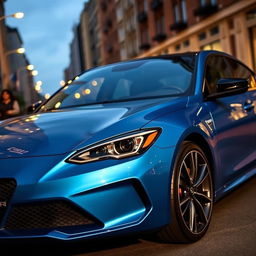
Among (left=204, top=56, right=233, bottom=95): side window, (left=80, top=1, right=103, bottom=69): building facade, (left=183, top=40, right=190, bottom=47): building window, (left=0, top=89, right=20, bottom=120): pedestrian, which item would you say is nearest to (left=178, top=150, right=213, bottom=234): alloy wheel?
(left=204, top=56, right=233, bottom=95): side window

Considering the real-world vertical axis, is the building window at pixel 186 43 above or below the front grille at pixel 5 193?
below

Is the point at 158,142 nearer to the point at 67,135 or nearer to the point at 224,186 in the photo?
the point at 67,135

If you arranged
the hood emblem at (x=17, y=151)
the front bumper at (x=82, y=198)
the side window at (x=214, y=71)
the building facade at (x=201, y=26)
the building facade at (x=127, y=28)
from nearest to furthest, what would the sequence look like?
the front bumper at (x=82, y=198)
the hood emblem at (x=17, y=151)
the side window at (x=214, y=71)
the building facade at (x=201, y=26)
the building facade at (x=127, y=28)

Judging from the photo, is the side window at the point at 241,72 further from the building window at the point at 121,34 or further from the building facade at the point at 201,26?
the building window at the point at 121,34

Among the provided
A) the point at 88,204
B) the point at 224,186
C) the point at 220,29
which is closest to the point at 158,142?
the point at 88,204

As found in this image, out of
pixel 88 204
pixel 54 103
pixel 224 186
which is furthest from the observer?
pixel 54 103

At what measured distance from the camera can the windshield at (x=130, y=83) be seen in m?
4.20

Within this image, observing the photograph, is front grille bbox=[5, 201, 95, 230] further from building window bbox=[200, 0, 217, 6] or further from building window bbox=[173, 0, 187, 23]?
building window bbox=[173, 0, 187, 23]

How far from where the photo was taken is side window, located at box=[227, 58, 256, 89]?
5.28m

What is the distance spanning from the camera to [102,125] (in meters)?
3.30

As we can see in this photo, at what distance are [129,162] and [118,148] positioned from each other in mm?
150

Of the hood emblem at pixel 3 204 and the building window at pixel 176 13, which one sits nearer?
the hood emblem at pixel 3 204

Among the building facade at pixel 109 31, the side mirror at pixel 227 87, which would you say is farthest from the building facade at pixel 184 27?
the side mirror at pixel 227 87

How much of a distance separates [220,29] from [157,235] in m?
21.3
